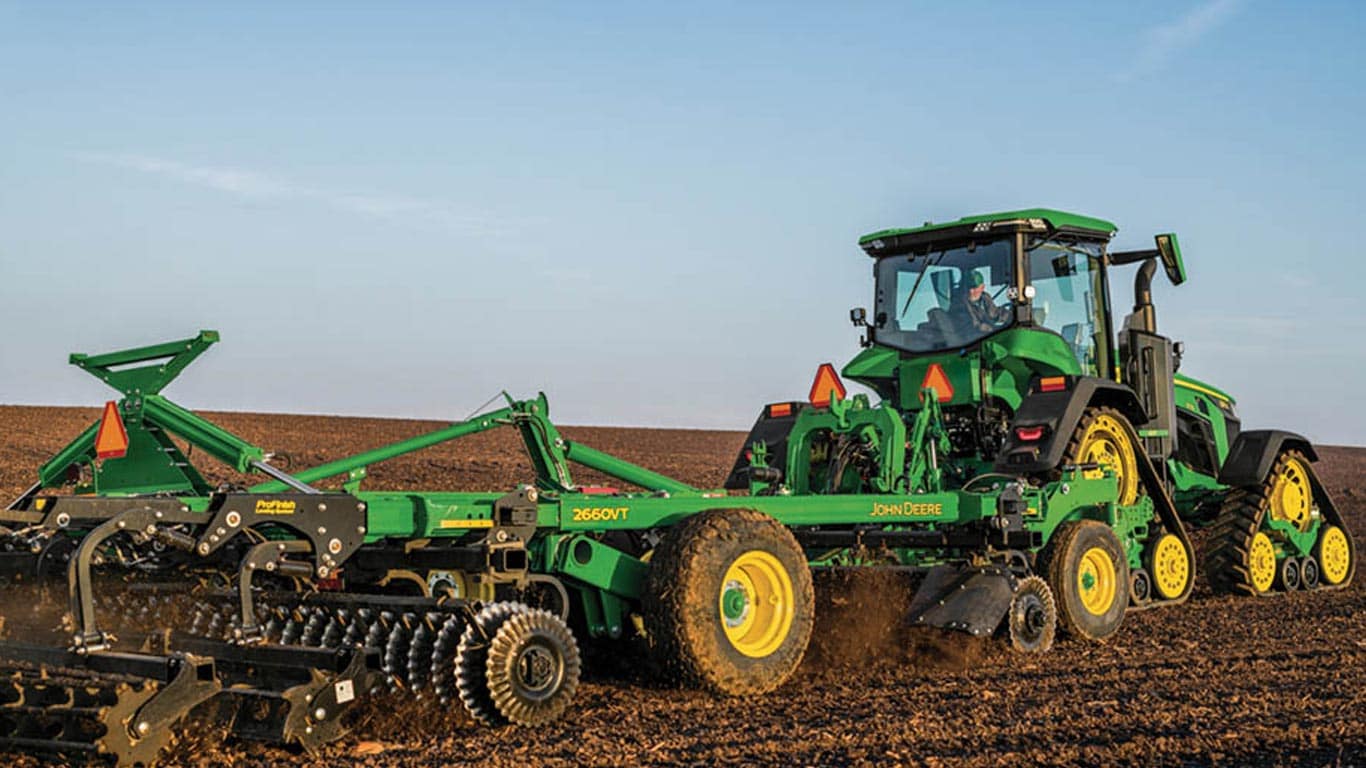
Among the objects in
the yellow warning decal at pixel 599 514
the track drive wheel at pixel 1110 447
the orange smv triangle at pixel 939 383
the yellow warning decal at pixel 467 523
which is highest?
the orange smv triangle at pixel 939 383

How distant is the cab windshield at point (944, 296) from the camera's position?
10750mm

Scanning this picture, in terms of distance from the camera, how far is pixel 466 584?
21.7 ft

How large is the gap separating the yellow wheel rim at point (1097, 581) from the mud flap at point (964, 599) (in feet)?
3.29

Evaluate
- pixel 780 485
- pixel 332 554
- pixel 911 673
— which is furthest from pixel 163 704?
pixel 780 485

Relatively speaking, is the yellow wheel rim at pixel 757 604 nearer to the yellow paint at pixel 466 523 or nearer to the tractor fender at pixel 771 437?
the yellow paint at pixel 466 523

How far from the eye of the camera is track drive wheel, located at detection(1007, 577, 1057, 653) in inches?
327

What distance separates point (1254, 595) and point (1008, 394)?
3237 mm

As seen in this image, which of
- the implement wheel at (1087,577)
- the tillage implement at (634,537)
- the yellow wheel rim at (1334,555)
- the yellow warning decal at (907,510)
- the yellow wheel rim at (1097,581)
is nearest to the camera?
the tillage implement at (634,537)

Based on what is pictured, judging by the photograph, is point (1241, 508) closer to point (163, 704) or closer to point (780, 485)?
point (780, 485)

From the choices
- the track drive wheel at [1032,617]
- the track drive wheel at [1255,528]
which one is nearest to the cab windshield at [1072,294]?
the track drive wheel at [1255,528]

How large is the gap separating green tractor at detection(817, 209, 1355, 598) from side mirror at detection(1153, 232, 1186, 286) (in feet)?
0.03

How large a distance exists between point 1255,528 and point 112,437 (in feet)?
30.2

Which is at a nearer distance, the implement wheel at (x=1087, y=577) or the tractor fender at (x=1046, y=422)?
the implement wheel at (x=1087, y=577)

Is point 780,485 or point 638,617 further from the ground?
point 780,485
